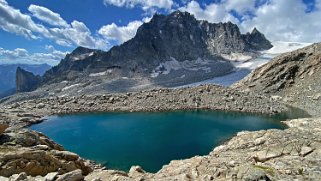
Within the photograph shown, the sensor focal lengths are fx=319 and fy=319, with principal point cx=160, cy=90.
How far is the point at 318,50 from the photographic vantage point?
96.9 metres

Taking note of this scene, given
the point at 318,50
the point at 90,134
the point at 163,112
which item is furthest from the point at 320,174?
the point at 318,50

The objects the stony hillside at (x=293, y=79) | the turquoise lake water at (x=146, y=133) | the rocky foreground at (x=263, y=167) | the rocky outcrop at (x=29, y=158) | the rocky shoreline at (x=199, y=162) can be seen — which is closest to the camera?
the rocky foreground at (x=263, y=167)

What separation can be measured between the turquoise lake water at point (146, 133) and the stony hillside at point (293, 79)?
17202 millimetres

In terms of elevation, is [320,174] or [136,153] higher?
[320,174]

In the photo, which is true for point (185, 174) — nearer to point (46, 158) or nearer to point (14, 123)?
point (46, 158)

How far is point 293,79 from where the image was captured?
3666 inches

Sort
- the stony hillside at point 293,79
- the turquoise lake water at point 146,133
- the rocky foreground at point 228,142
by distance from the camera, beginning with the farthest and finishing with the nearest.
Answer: the stony hillside at point 293,79 < the turquoise lake water at point 146,133 < the rocky foreground at point 228,142

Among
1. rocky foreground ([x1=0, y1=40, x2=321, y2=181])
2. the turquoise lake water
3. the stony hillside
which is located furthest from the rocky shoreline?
the stony hillside

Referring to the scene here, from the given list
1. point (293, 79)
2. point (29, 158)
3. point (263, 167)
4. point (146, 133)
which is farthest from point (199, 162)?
point (293, 79)

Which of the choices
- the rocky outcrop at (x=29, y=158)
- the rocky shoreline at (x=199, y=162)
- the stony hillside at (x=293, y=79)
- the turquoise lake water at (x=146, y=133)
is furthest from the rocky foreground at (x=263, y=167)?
the stony hillside at (x=293, y=79)

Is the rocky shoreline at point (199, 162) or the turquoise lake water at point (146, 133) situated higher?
the rocky shoreline at point (199, 162)

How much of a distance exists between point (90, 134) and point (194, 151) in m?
23.9

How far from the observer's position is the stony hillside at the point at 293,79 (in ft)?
268

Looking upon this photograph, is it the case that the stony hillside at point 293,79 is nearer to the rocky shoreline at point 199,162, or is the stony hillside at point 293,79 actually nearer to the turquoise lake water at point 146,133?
the turquoise lake water at point 146,133
